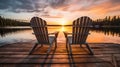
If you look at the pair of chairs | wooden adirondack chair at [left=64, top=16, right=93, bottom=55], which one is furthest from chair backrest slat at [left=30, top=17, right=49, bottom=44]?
wooden adirondack chair at [left=64, top=16, right=93, bottom=55]

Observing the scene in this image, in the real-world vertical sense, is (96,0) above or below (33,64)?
above

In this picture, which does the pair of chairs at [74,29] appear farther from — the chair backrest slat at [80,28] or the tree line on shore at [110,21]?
the tree line on shore at [110,21]

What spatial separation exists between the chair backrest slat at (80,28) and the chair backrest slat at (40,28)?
74 cm

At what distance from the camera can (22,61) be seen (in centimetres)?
310

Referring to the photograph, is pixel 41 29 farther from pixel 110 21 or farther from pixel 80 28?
pixel 110 21

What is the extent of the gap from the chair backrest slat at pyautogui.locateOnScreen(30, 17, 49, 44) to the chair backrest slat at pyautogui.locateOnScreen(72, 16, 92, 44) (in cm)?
74

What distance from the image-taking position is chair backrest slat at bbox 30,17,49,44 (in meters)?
3.84

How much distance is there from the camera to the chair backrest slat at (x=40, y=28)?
3.84 m

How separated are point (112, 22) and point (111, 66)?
2811 inches

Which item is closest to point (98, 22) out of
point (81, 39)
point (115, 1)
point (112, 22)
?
point (112, 22)

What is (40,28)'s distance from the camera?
3852 mm

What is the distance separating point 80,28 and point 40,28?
102 centimetres

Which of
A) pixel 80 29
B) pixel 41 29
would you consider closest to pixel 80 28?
pixel 80 29

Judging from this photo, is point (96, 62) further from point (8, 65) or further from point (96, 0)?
point (96, 0)
